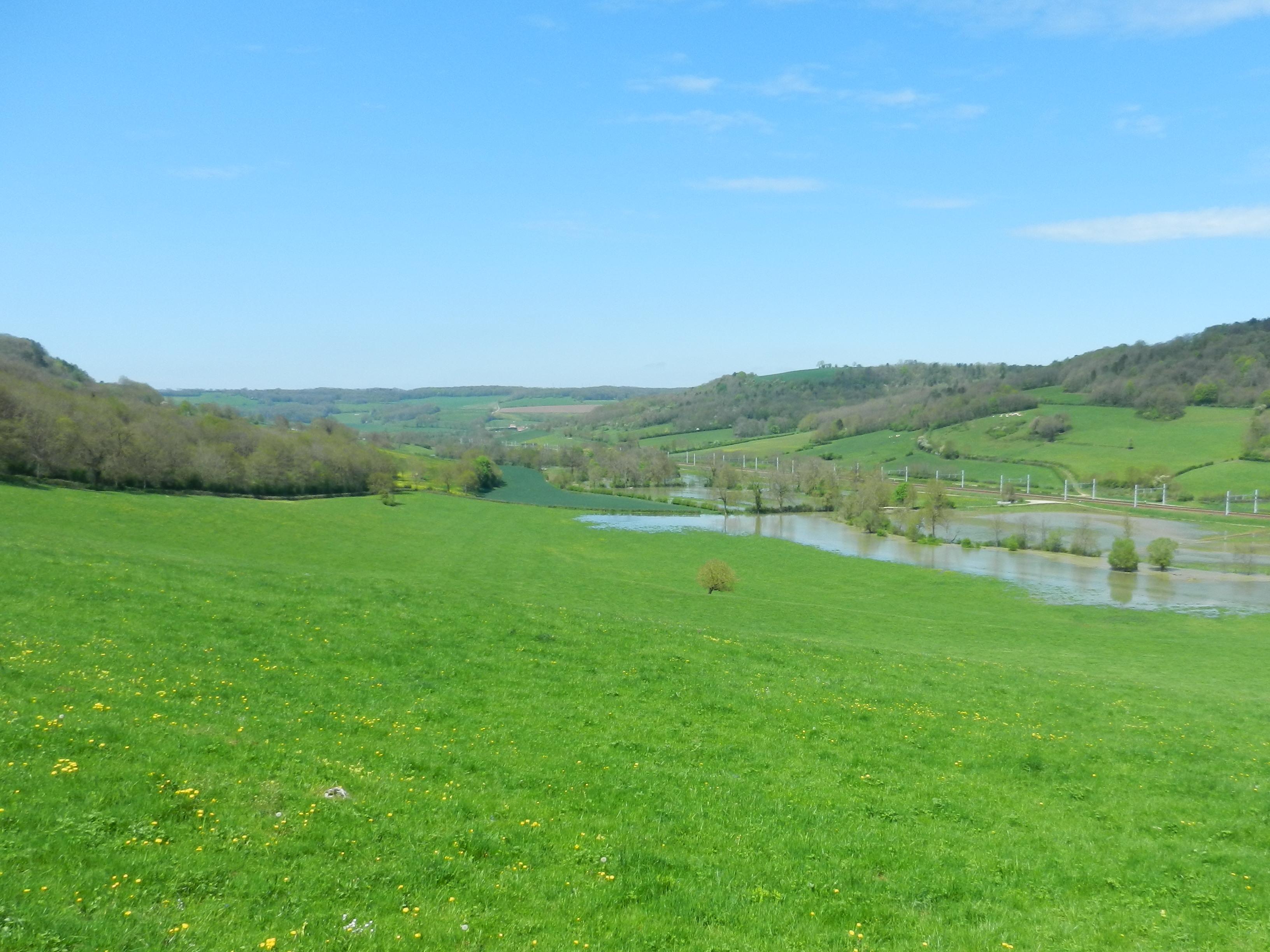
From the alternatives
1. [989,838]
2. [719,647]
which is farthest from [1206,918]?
[719,647]

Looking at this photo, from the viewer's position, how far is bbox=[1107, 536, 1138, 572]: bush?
82438 mm

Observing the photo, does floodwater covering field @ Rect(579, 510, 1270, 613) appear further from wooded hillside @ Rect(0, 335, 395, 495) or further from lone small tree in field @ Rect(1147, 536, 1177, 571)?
wooded hillside @ Rect(0, 335, 395, 495)

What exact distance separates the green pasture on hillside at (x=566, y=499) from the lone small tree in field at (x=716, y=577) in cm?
6953

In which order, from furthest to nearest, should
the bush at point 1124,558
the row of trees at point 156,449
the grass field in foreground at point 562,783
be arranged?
the bush at point 1124,558 < the row of trees at point 156,449 < the grass field in foreground at point 562,783

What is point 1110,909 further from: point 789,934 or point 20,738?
point 20,738

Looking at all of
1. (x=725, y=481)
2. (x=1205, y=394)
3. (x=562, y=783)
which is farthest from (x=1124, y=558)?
(x=1205, y=394)

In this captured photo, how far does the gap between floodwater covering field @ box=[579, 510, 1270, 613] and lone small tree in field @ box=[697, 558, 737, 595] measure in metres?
28.2

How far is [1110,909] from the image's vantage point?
34.9 ft

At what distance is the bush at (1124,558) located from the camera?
82438 millimetres

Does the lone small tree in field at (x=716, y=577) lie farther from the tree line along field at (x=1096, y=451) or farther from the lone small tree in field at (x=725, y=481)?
the tree line along field at (x=1096, y=451)

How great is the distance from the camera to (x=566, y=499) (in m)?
144

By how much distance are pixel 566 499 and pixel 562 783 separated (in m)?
132

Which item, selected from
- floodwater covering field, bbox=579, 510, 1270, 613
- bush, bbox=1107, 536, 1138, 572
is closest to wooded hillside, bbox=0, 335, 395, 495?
floodwater covering field, bbox=579, 510, 1270, 613

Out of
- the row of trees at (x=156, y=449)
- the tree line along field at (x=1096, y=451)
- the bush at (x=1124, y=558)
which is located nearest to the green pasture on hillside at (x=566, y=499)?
the row of trees at (x=156, y=449)
